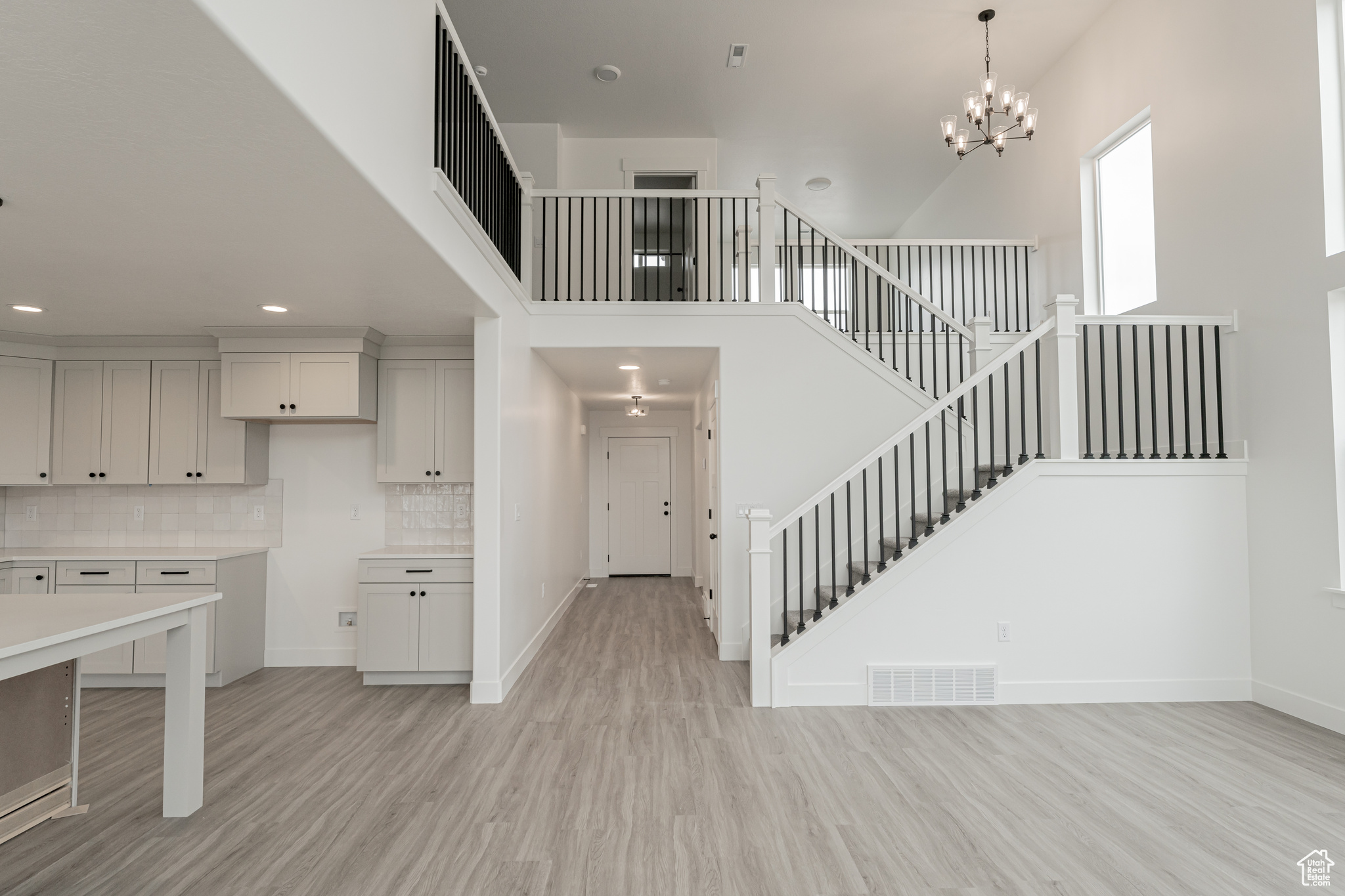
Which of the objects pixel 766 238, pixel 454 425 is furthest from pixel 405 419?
pixel 766 238

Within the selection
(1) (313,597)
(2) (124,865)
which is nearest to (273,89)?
(2) (124,865)

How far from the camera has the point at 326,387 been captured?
15.3ft

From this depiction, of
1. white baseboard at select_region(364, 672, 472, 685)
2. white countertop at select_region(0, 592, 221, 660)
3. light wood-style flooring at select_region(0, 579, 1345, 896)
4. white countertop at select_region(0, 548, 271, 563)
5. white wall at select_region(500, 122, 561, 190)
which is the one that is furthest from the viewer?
white wall at select_region(500, 122, 561, 190)

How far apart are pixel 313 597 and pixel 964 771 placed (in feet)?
14.9

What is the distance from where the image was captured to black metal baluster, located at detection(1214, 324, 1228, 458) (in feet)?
13.8

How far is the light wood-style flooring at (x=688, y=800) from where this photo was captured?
2334 millimetres

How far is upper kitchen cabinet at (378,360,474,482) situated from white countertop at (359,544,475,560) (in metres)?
0.49

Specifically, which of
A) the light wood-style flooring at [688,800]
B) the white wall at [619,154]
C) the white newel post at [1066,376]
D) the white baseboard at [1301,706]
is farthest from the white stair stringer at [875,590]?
the white wall at [619,154]

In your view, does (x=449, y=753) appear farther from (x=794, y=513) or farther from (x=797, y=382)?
(x=797, y=382)

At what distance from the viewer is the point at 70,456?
15.8 feet

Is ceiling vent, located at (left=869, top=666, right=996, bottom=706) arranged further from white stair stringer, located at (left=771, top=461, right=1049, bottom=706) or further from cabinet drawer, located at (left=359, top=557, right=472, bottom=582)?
cabinet drawer, located at (left=359, top=557, right=472, bottom=582)

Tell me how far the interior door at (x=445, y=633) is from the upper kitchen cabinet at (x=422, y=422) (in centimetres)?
90

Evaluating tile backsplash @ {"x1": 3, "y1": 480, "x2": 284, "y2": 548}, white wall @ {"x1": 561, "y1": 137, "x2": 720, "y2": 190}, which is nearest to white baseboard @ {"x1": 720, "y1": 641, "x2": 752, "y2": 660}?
tile backsplash @ {"x1": 3, "y1": 480, "x2": 284, "y2": 548}

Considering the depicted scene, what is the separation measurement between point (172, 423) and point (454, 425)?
79.7 inches
